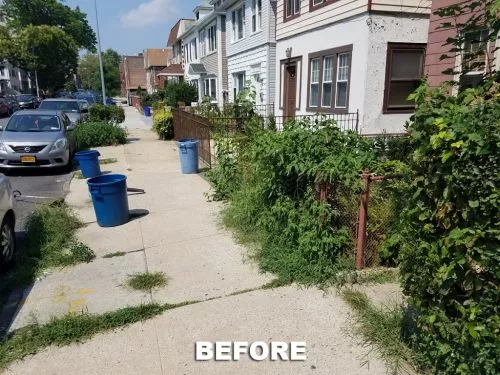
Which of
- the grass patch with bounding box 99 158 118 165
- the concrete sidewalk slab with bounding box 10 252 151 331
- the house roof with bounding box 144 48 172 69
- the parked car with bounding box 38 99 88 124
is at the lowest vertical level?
the concrete sidewalk slab with bounding box 10 252 151 331

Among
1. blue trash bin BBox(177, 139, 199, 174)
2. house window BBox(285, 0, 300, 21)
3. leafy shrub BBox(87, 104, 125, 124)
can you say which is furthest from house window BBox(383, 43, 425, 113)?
leafy shrub BBox(87, 104, 125, 124)

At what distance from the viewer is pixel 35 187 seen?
29.7ft

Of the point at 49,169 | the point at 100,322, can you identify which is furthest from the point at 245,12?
the point at 100,322

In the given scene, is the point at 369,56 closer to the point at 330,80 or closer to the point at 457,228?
the point at 330,80

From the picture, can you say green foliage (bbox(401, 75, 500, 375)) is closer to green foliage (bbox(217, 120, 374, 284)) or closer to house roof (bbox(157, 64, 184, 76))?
green foliage (bbox(217, 120, 374, 284))

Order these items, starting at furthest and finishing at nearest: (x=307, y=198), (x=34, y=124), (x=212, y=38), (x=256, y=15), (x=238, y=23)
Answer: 1. (x=212, y=38)
2. (x=238, y=23)
3. (x=256, y=15)
4. (x=34, y=124)
5. (x=307, y=198)

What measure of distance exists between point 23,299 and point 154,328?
1.55 metres

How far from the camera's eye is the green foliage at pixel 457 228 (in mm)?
2029

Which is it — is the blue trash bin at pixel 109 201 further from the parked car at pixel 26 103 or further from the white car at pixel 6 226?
the parked car at pixel 26 103

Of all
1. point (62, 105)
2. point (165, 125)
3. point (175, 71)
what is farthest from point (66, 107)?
point (175, 71)

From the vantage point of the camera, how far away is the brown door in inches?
540

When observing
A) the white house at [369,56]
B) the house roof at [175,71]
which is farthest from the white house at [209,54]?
the white house at [369,56]

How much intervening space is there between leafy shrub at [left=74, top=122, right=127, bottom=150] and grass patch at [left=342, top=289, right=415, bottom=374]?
12.6 m

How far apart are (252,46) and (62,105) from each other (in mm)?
8764
